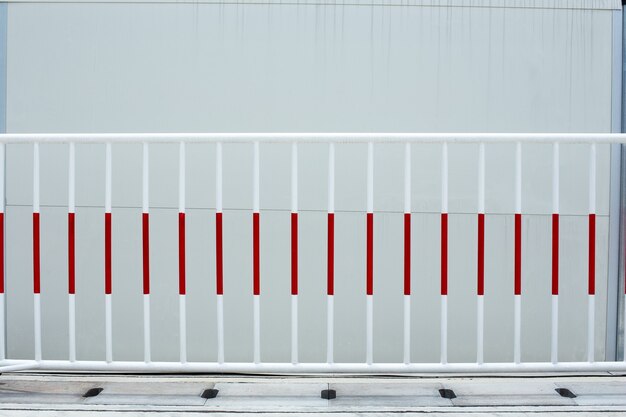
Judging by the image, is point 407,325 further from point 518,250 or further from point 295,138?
point 295,138

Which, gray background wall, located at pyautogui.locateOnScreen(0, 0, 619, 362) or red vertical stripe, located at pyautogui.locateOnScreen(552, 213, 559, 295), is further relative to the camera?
gray background wall, located at pyautogui.locateOnScreen(0, 0, 619, 362)

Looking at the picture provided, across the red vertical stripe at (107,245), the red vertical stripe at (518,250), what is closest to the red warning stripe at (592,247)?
the red vertical stripe at (518,250)

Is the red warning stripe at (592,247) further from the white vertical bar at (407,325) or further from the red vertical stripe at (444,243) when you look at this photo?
the white vertical bar at (407,325)

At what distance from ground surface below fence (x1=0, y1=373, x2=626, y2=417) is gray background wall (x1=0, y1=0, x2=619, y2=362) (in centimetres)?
52

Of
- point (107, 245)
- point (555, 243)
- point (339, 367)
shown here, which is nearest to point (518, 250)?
point (555, 243)

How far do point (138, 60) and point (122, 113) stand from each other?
36 centimetres

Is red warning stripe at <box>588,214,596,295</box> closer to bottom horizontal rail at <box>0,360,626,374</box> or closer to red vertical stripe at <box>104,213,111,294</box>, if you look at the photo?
bottom horizontal rail at <box>0,360,626,374</box>

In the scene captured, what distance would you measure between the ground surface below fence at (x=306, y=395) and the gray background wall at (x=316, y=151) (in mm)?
523

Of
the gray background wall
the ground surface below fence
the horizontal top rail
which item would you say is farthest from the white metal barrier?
the gray background wall

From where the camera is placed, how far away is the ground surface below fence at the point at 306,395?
283 cm

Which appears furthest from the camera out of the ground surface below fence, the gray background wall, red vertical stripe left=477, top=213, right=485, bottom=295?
the gray background wall

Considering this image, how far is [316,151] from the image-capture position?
376cm

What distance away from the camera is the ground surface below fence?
9.29 feet

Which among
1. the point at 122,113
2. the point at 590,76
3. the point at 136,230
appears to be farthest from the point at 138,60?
the point at 590,76
